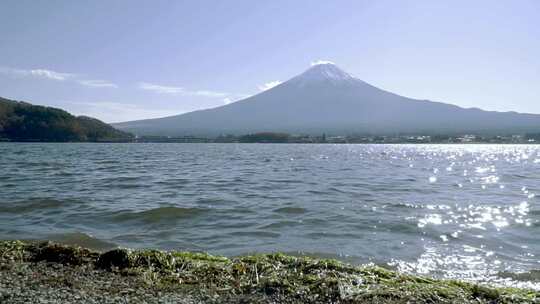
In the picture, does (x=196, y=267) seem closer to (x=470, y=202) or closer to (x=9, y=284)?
(x=9, y=284)

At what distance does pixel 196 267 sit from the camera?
5371mm

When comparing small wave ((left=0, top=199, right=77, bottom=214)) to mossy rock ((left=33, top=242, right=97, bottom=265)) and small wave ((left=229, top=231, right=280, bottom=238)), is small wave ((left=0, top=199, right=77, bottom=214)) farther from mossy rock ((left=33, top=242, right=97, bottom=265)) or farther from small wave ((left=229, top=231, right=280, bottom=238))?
mossy rock ((left=33, top=242, right=97, bottom=265))

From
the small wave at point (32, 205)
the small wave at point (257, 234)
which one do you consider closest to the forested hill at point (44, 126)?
the small wave at point (32, 205)

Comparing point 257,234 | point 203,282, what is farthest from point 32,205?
point 203,282

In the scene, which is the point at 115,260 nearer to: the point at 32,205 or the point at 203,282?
the point at 203,282

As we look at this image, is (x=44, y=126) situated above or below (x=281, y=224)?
above

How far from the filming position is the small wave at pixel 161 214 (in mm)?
10656

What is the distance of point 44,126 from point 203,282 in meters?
95.1

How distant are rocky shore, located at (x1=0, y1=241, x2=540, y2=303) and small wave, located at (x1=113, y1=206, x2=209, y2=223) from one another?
4779mm

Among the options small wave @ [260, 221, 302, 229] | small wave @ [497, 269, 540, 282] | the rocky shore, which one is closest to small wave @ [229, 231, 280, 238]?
small wave @ [260, 221, 302, 229]

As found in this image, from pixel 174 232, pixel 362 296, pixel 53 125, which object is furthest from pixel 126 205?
pixel 53 125

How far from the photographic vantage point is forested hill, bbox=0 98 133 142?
8419cm

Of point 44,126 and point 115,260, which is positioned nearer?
point 115,260

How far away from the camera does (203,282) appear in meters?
4.91
